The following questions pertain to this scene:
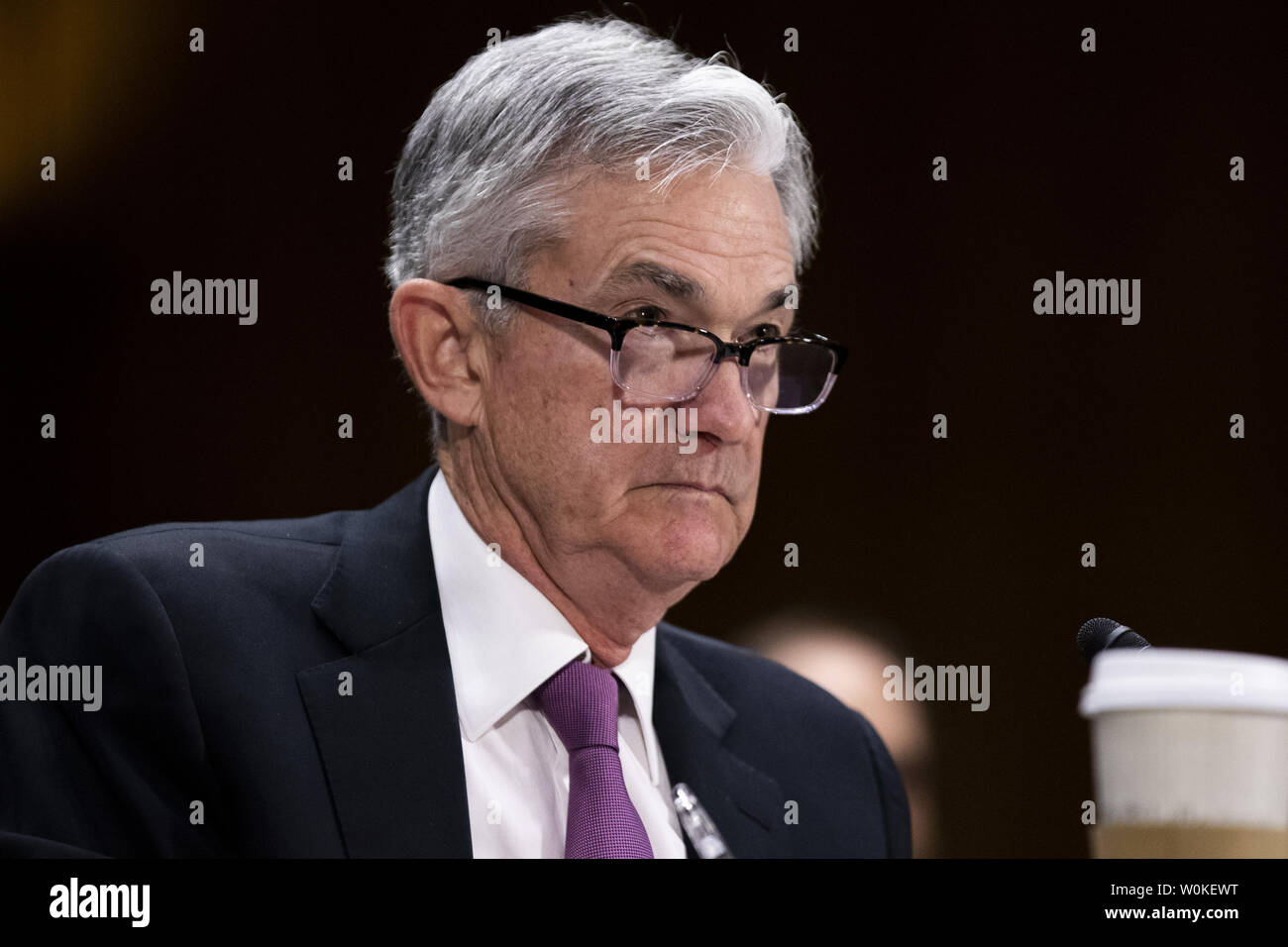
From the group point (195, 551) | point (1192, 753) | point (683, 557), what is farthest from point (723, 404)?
point (1192, 753)

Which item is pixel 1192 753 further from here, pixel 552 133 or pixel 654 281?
pixel 552 133

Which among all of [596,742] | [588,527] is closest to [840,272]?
[588,527]

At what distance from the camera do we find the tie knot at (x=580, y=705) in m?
1.75

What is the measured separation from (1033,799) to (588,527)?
0.74m

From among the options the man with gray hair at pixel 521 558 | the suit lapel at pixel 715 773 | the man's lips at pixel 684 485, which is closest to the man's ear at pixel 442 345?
the man with gray hair at pixel 521 558

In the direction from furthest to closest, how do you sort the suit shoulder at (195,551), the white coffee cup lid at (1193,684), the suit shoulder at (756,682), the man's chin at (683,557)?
1. the suit shoulder at (756,682)
2. the man's chin at (683,557)
3. the suit shoulder at (195,551)
4. the white coffee cup lid at (1193,684)

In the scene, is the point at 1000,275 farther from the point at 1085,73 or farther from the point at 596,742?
the point at 596,742

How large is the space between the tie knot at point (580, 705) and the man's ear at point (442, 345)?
0.39 metres

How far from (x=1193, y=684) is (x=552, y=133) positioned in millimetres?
1217

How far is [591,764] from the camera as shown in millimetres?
1717

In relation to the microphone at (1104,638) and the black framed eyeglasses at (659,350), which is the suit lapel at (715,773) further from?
the microphone at (1104,638)

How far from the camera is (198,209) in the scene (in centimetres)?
185

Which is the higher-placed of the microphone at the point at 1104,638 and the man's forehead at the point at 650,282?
the man's forehead at the point at 650,282
